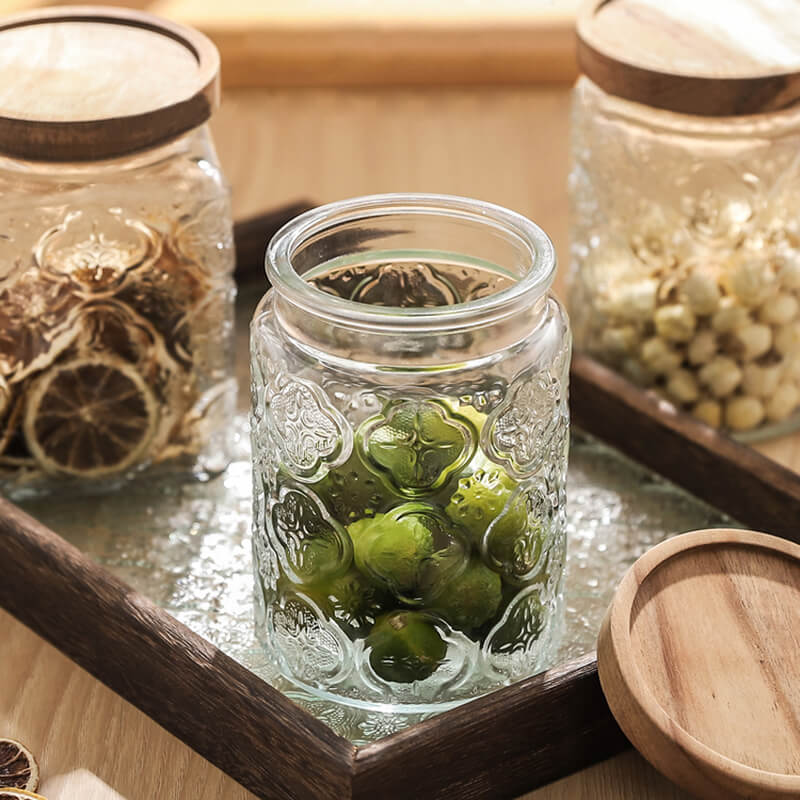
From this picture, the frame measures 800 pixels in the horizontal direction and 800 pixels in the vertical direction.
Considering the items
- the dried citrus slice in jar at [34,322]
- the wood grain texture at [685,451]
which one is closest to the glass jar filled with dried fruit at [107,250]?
the dried citrus slice in jar at [34,322]

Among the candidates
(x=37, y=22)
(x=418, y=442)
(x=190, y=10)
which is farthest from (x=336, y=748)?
(x=190, y=10)

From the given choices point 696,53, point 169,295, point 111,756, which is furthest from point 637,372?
point 111,756

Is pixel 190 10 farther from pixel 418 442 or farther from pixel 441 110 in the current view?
pixel 418 442

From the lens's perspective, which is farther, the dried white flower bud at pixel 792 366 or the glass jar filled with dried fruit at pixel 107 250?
the dried white flower bud at pixel 792 366

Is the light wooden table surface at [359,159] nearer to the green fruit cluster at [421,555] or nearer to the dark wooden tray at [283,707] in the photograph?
the dark wooden tray at [283,707]

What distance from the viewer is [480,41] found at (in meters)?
1.31

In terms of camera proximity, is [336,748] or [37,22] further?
[37,22]

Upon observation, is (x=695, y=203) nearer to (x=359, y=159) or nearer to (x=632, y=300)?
(x=632, y=300)

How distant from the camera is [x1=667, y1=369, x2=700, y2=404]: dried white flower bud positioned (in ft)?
2.76

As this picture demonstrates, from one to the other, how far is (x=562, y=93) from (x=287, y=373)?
0.83 meters

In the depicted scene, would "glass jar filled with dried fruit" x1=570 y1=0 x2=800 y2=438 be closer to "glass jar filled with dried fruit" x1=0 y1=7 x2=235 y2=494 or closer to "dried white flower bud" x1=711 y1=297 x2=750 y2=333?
"dried white flower bud" x1=711 y1=297 x2=750 y2=333

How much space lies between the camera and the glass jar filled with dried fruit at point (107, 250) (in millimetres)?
703

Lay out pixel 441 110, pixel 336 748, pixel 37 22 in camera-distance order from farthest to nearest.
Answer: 1. pixel 441 110
2. pixel 37 22
3. pixel 336 748

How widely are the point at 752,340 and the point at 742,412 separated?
0.05m
